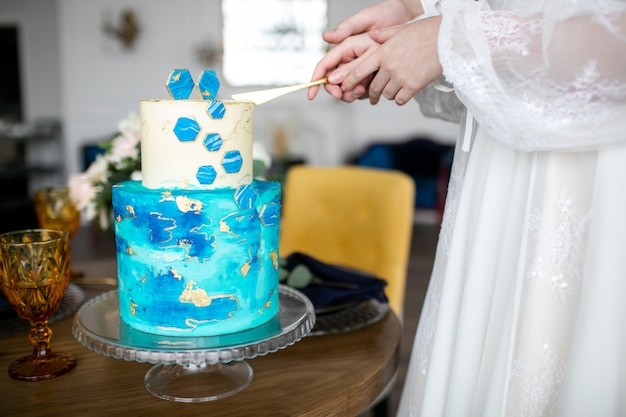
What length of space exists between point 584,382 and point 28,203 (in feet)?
7.08

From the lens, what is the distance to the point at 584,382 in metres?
0.80

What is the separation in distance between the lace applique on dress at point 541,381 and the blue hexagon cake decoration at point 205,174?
53 cm

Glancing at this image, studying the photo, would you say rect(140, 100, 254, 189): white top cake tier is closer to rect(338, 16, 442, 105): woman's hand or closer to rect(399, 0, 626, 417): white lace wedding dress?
rect(338, 16, 442, 105): woman's hand

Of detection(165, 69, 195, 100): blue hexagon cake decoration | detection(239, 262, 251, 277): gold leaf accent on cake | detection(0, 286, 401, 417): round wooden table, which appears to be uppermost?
detection(165, 69, 195, 100): blue hexagon cake decoration

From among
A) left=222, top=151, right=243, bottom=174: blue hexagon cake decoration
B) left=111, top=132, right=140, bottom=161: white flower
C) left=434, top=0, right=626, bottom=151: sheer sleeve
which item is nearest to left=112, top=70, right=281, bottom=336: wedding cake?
left=222, top=151, right=243, bottom=174: blue hexagon cake decoration

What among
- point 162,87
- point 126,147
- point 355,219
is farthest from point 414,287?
point 162,87

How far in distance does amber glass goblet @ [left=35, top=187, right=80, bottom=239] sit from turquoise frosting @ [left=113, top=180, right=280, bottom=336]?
25.0 inches

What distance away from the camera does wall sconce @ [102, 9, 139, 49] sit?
20.4ft

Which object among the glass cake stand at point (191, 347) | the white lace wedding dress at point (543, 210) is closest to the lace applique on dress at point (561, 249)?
the white lace wedding dress at point (543, 210)

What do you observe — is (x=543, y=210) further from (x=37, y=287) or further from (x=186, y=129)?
(x=37, y=287)

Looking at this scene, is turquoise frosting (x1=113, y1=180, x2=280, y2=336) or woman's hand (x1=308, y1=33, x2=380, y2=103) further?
woman's hand (x1=308, y1=33, x2=380, y2=103)

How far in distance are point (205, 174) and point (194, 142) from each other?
49 mm

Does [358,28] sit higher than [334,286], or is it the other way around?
[358,28]

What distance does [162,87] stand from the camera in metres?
6.51
